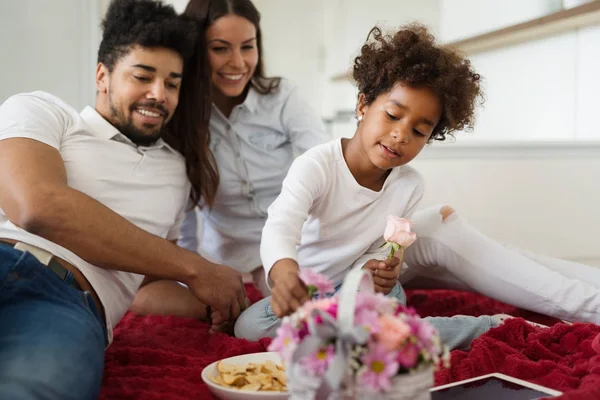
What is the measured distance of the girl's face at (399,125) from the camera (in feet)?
5.13

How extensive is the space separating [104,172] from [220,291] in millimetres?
379

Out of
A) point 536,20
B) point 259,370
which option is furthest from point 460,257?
point 536,20

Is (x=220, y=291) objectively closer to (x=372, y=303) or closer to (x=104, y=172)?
(x=104, y=172)

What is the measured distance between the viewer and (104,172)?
1.60 meters

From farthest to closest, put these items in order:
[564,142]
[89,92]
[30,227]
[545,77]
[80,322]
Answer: [545,77] < [564,142] < [89,92] < [30,227] < [80,322]

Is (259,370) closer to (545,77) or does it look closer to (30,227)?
(30,227)

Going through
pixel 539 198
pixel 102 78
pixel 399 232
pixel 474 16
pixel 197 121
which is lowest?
pixel 539 198

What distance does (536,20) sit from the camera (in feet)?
9.06

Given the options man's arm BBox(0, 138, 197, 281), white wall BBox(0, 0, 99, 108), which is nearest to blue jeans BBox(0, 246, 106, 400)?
man's arm BBox(0, 138, 197, 281)

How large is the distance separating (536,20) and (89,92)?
5.68ft

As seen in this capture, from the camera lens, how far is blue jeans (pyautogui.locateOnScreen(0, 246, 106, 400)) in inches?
40.8

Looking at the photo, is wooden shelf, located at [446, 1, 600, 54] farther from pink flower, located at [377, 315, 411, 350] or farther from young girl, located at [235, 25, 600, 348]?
pink flower, located at [377, 315, 411, 350]

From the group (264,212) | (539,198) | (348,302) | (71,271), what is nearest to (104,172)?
(71,271)

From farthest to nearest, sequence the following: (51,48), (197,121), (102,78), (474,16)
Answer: (474,16) → (51,48) → (197,121) → (102,78)
